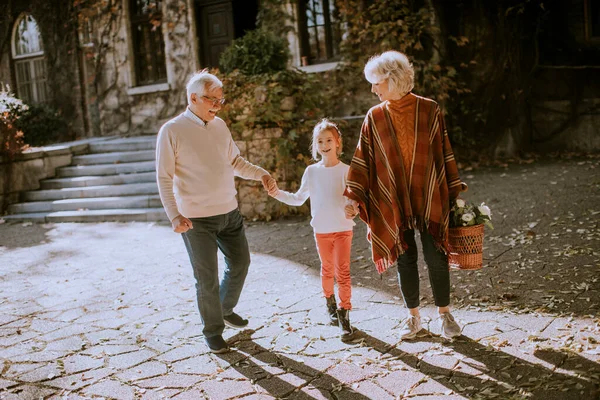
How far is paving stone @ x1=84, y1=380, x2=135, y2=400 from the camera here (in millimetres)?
Result: 3469

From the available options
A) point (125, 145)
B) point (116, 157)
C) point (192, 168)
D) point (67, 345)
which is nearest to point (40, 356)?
point (67, 345)

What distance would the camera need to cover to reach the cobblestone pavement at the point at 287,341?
3.39 metres

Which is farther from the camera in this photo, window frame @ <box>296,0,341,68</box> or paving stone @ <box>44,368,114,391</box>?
window frame @ <box>296,0,341,68</box>

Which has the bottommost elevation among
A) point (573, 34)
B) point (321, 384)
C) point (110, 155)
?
point (321, 384)

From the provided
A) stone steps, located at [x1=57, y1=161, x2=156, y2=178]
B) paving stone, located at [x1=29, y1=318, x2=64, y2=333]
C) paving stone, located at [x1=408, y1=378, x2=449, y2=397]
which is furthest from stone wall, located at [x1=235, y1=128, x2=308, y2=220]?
paving stone, located at [x1=408, y1=378, x2=449, y2=397]

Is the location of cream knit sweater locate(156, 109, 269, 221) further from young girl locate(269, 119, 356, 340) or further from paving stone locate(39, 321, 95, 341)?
paving stone locate(39, 321, 95, 341)

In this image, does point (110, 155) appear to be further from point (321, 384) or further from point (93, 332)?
point (321, 384)

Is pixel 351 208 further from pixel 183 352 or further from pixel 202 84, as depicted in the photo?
pixel 183 352

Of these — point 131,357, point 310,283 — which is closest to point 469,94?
point 310,283

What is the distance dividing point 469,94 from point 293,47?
132 inches

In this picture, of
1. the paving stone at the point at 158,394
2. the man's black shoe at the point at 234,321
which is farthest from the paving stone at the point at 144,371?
the man's black shoe at the point at 234,321

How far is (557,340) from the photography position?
3.74 meters

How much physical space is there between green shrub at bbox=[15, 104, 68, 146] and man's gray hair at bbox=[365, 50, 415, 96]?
12.1 meters

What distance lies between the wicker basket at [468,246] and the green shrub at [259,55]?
5889 mm
